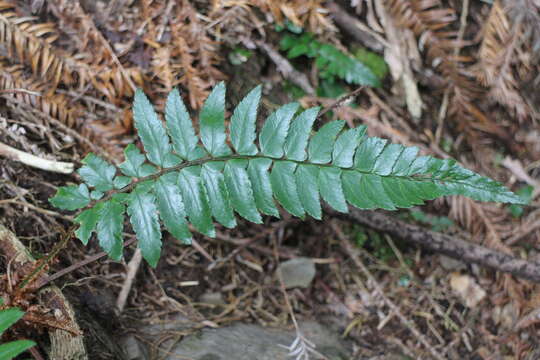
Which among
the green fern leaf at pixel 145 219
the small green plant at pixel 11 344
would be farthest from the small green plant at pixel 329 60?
the small green plant at pixel 11 344

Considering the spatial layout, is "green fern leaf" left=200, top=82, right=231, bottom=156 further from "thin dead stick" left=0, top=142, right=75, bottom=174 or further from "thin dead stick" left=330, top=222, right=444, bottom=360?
"thin dead stick" left=330, top=222, right=444, bottom=360

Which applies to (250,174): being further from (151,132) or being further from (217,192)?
(151,132)

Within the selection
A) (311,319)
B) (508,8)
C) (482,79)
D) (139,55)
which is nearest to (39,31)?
(139,55)

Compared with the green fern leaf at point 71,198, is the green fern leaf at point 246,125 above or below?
above

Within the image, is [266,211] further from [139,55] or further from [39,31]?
[39,31]

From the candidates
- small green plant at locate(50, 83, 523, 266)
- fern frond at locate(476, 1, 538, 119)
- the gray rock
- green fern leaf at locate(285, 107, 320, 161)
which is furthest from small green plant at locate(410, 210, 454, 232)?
green fern leaf at locate(285, 107, 320, 161)

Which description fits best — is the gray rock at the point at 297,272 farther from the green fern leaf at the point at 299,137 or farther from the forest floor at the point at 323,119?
the green fern leaf at the point at 299,137
